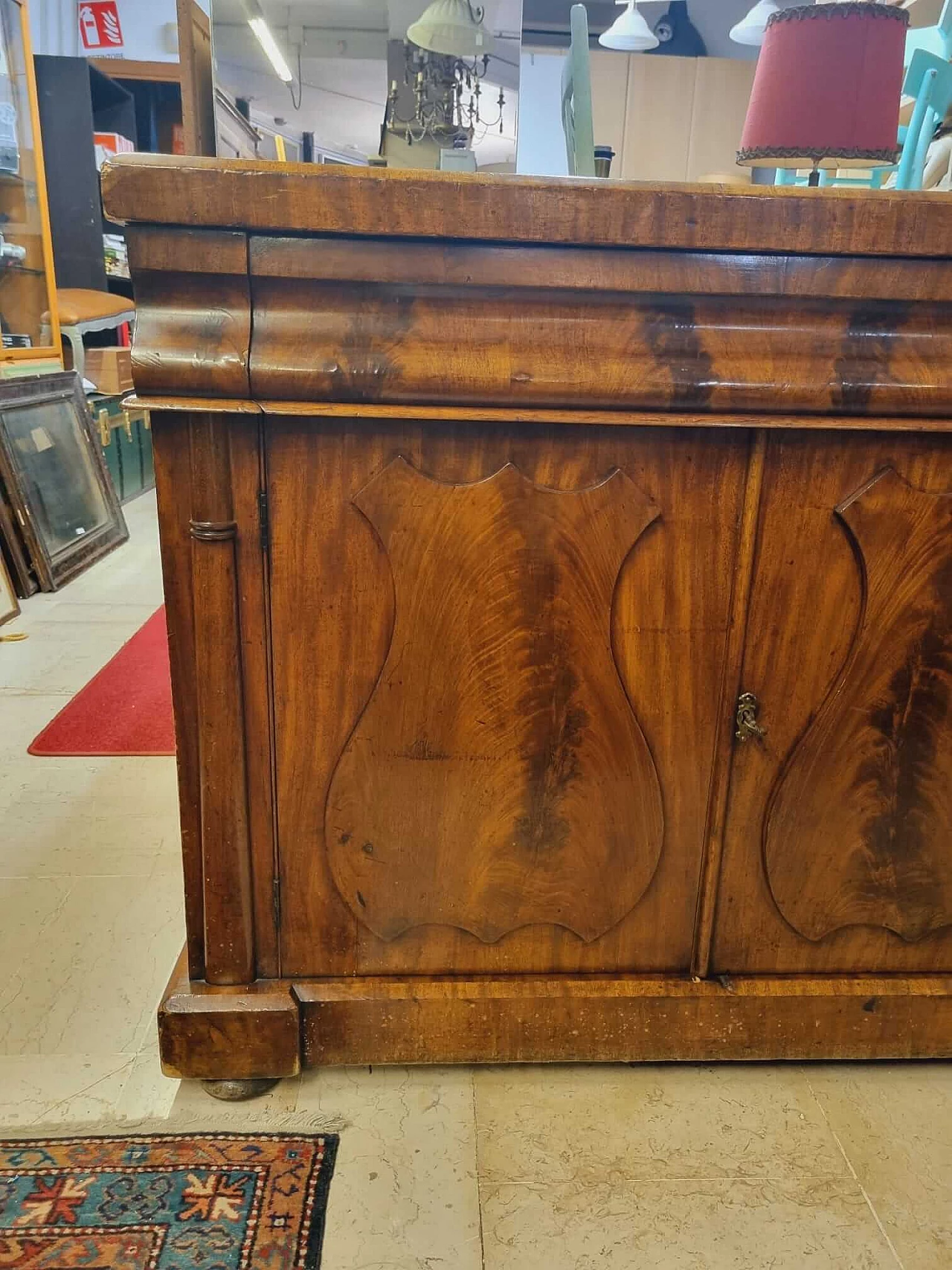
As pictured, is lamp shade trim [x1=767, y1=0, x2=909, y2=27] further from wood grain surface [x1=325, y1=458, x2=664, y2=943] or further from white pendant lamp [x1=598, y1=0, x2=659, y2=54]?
white pendant lamp [x1=598, y1=0, x2=659, y2=54]

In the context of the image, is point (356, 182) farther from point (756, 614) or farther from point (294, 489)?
point (756, 614)

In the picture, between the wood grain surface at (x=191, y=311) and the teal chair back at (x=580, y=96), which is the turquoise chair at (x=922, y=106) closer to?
the teal chair back at (x=580, y=96)

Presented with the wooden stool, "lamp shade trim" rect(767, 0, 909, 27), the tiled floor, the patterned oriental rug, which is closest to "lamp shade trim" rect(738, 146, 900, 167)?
"lamp shade trim" rect(767, 0, 909, 27)

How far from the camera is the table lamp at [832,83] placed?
3.24 ft

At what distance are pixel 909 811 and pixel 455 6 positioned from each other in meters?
1.13

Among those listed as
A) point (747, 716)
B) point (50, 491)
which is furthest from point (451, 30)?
point (50, 491)

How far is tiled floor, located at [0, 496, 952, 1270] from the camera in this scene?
2.98 ft

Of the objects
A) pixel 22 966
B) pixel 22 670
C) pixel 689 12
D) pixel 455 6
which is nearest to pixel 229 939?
pixel 22 966

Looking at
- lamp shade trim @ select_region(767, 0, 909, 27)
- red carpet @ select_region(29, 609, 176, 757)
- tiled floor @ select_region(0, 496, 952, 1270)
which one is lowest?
red carpet @ select_region(29, 609, 176, 757)

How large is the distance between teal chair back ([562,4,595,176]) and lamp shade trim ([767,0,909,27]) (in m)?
0.24

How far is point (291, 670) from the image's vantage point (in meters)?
0.97

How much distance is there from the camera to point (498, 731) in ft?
3.27

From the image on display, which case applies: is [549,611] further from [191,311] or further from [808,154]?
[808,154]

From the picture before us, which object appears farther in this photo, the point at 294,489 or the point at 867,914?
the point at 867,914
